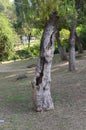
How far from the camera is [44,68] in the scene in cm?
747

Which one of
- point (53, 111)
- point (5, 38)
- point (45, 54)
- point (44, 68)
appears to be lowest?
point (5, 38)

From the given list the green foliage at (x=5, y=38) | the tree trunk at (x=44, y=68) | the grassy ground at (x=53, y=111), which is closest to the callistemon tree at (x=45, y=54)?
the tree trunk at (x=44, y=68)

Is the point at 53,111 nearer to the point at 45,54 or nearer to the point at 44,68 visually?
the point at 44,68

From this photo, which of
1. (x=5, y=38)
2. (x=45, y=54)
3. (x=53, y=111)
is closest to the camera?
(x=45, y=54)

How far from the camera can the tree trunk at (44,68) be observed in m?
7.38

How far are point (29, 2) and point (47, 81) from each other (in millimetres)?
1982

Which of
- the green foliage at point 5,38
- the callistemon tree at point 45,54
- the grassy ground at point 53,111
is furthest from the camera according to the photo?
the green foliage at point 5,38

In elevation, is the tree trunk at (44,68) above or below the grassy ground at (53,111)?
above

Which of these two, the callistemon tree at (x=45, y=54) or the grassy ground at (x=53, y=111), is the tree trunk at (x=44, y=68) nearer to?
the callistemon tree at (x=45, y=54)

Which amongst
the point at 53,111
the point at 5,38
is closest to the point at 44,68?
the point at 53,111

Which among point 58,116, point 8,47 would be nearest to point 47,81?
point 58,116

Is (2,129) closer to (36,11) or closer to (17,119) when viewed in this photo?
(17,119)

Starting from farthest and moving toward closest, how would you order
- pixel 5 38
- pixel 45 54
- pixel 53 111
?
pixel 5 38 → pixel 53 111 → pixel 45 54

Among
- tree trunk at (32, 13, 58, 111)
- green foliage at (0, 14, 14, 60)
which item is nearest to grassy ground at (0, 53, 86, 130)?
tree trunk at (32, 13, 58, 111)
